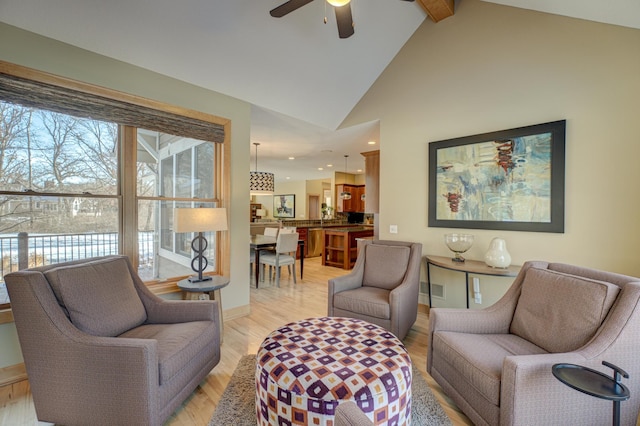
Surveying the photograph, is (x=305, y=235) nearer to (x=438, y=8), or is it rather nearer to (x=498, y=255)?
(x=498, y=255)

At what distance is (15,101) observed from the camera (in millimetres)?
2109

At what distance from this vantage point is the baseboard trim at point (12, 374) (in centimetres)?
208

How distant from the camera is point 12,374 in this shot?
212 cm

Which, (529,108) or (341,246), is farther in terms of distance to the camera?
(341,246)

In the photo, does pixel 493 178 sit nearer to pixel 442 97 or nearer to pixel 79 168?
pixel 442 97

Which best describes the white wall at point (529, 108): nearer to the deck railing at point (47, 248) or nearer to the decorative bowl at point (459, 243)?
the decorative bowl at point (459, 243)

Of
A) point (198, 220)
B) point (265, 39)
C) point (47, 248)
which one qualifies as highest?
point (265, 39)

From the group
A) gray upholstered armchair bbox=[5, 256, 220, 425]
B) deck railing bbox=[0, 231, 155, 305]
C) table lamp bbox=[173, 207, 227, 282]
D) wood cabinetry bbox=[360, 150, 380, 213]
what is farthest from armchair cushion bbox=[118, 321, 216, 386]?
wood cabinetry bbox=[360, 150, 380, 213]

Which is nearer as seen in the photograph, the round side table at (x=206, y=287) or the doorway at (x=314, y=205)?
the round side table at (x=206, y=287)

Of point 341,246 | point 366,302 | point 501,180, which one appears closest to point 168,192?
point 366,302

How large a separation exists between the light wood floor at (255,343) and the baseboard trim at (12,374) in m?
0.04

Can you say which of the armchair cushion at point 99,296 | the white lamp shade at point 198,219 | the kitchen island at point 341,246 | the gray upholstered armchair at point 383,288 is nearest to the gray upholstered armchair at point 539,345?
the gray upholstered armchair at point 383,288

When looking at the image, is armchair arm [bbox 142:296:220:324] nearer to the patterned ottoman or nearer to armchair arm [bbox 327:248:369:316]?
the patterned ottoman

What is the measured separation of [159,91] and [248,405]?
2.90m
